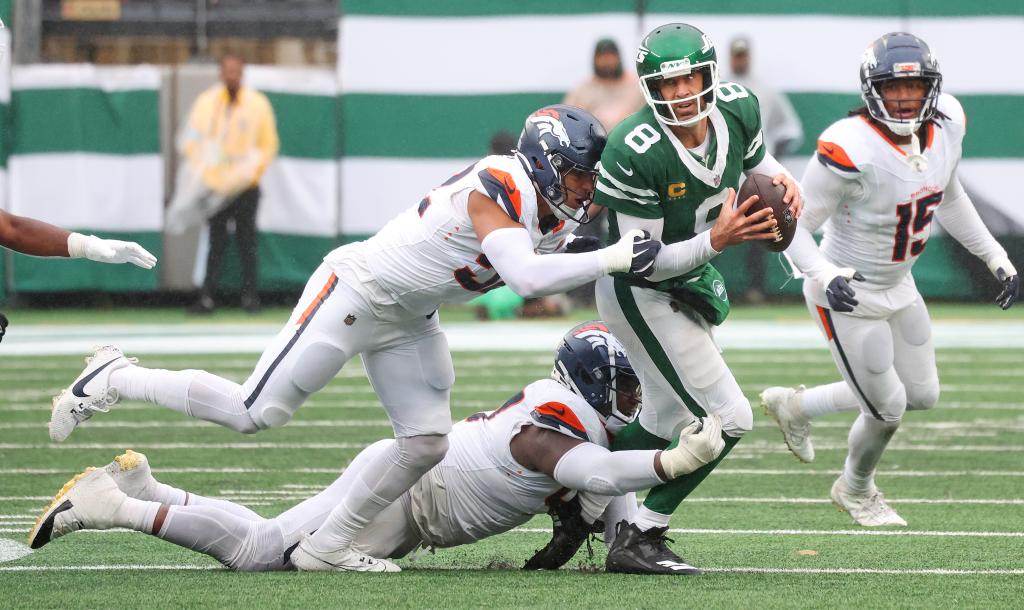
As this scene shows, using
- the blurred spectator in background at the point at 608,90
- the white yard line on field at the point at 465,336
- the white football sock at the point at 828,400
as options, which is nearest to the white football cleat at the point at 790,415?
the white football sock at the point at 828,400

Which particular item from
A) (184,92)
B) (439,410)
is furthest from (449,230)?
(184,92)

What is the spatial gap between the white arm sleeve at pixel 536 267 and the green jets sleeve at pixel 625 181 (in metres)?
0.36

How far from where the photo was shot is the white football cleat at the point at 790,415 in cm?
580

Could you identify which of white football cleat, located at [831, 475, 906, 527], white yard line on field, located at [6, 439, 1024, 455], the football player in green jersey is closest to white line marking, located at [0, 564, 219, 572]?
the football player in green jersey

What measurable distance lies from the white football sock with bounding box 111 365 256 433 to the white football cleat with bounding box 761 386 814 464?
7.23 feet

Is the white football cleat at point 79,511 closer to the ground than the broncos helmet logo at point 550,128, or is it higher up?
closer to the ground

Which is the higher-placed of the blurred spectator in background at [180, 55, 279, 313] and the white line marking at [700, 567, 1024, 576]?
the white line marking at [700, 567, 1024, 576]

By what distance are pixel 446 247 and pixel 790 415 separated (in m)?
1.98

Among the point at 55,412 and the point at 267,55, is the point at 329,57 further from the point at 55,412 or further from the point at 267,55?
the point at 55,412

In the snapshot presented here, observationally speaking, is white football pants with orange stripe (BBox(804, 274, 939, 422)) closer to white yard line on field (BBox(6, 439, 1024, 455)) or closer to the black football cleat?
the black football cleat

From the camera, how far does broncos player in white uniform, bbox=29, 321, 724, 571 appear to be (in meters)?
4.26

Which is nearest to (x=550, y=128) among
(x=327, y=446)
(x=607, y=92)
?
(x=327, y=446)

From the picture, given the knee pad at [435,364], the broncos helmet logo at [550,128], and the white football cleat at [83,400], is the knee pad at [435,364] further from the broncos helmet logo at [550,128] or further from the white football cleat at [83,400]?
the white football cleat at [83,400]

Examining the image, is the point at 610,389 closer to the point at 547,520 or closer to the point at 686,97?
the point at 686,97
